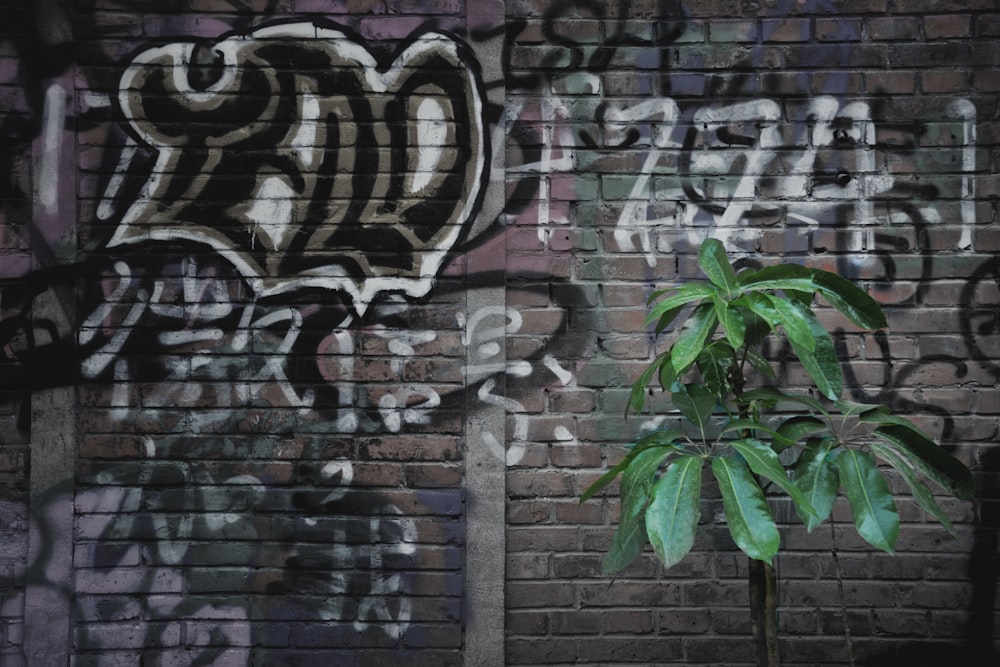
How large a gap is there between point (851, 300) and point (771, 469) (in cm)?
52

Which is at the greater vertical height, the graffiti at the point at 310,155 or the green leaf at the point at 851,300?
the graffiti at the point at 310,155

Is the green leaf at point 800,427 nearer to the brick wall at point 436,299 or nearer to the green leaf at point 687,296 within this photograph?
the green leaf at point 687,296

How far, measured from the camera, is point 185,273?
8.57 ft

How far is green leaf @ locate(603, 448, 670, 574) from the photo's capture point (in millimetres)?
1802

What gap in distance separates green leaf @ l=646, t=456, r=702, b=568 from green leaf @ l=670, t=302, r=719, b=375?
25 cm

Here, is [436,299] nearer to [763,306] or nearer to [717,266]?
[717,266]

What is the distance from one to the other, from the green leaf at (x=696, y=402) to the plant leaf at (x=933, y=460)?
45 centimetres

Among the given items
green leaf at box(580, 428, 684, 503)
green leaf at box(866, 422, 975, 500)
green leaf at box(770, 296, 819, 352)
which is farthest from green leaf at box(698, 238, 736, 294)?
green leaf at box(866, 422, 975, 500)

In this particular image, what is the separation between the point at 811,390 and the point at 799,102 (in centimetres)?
105

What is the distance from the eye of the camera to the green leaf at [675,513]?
1628mm

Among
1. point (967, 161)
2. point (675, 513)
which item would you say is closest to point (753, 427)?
point (675, 513)

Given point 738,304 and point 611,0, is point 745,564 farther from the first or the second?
point 611,0

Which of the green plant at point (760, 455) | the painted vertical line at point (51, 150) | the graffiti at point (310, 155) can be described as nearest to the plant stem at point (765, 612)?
the green plant at point (760, 455)

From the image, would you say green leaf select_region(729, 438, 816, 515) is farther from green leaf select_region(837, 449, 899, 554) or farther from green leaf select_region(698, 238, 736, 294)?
green leaf select_region(698, 238, 736, 294)
